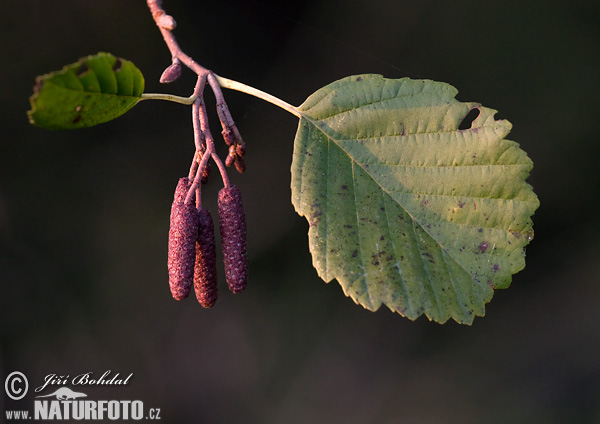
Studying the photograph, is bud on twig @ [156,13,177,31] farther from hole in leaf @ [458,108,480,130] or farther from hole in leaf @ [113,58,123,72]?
hole in leaf @ [458,108,480,130]

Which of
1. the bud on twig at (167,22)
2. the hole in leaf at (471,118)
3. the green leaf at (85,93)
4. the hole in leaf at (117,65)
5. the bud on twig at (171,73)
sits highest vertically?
the hole in leaf at (471,118)

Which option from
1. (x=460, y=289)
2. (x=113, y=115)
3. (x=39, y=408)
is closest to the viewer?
(x=113, y=115)

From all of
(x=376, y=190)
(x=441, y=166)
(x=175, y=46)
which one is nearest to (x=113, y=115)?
(x=175, y=46)

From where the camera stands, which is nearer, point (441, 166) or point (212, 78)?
point (212, 78)

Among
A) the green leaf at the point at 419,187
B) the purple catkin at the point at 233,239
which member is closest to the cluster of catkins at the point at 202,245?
the purple catkin at the point at 233,239

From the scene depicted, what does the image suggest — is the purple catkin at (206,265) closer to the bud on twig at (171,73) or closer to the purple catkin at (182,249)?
the purple catkin at (182,249)

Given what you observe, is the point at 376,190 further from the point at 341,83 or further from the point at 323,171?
the point at 341,83
